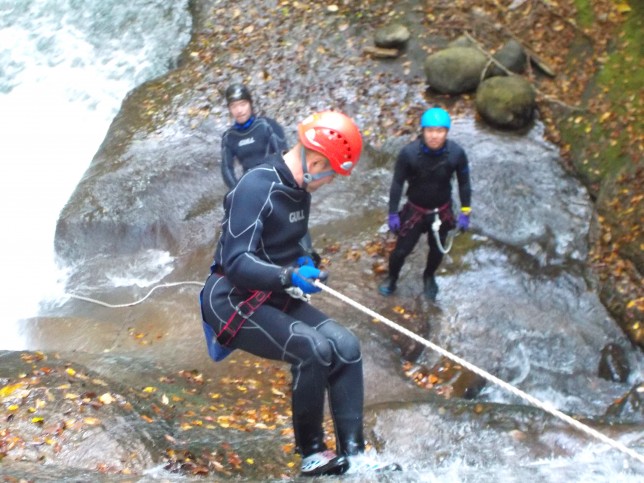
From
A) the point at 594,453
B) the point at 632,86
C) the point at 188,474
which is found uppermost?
the point at 188,474

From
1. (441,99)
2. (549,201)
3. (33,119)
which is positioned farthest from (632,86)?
(33,119)

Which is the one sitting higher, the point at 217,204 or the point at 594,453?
the point at 594,453

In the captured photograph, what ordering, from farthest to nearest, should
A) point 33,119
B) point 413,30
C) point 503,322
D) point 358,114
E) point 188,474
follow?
point 33,119, point 413,30, point 358,114, point 503,322, point 188,474

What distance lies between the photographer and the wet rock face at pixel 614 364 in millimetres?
6668

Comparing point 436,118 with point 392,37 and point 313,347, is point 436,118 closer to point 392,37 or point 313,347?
point 313,347

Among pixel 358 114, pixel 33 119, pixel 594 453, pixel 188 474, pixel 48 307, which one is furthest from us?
pixel 33 119

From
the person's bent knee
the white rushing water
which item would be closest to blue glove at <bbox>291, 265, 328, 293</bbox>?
the person's bent knee

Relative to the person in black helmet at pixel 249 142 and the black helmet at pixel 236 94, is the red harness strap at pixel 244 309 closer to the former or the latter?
the black helmet at pixel 236 94

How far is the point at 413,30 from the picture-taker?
38.6 feet

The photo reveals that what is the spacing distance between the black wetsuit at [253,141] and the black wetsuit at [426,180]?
1.31 m

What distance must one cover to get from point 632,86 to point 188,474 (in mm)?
7689

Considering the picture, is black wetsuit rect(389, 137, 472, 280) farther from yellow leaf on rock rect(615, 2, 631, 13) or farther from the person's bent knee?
yellow leaf on rock rect(615, 2, 631, 13)

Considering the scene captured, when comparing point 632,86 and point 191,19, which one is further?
point 191,19

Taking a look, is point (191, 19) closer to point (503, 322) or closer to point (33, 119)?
point (33, 119)
